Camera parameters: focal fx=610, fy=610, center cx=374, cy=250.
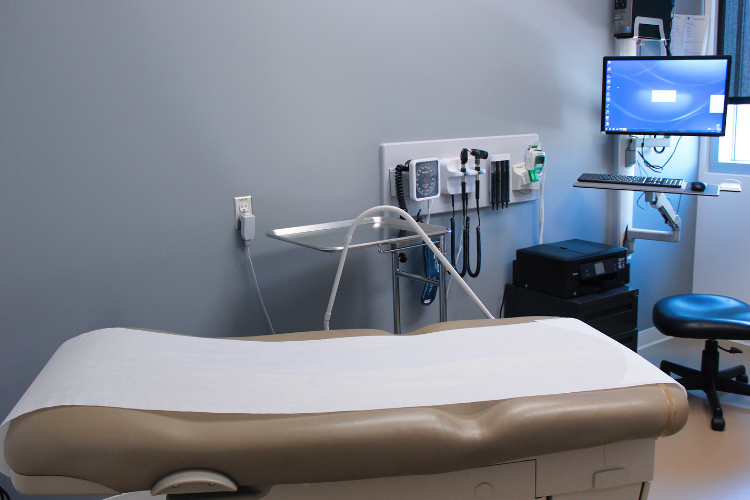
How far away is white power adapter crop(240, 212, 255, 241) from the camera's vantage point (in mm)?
2076

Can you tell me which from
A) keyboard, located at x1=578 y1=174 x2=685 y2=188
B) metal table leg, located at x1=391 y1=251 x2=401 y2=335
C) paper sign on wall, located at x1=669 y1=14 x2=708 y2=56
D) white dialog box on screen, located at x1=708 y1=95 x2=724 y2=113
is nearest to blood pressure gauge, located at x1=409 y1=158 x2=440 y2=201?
metal table leg, located at x1=391 y1=251 x2=401 y2=335

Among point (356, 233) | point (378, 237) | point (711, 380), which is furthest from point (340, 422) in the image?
point (711, 380)

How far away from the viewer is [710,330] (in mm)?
2502

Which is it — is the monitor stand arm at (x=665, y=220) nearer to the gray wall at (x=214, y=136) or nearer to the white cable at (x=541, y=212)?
the white cable at (x=541, y=212)

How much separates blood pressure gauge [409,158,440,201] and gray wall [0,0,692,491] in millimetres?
146

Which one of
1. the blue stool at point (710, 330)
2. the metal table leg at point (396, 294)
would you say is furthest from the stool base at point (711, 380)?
the metal table leg at point (396, 294)

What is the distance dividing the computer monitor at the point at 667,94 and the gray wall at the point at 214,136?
38cm

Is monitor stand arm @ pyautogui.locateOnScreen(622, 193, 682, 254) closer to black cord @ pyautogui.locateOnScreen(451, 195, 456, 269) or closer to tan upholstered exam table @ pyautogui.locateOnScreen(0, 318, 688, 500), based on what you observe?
black cord @ pyautogui.locateOnScreen(451, 195, 456, 269)

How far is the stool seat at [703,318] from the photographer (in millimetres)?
2486

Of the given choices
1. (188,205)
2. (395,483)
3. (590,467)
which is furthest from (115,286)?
(590,467)

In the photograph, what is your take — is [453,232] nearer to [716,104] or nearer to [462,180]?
[462,180]

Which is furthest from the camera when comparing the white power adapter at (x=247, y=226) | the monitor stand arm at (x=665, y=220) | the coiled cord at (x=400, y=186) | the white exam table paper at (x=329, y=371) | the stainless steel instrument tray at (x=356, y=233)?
the monitor stand arm at (x=665, y=220)

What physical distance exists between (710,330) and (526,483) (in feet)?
5.88

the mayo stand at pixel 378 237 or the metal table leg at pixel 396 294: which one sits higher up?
the mayo stand at pixel 378 237
